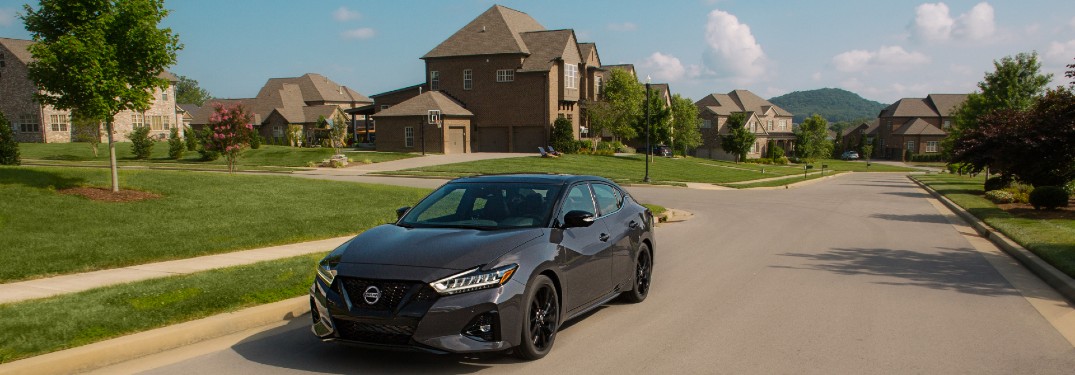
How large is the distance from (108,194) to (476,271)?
1292cm

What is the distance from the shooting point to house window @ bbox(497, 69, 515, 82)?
54.2 meters

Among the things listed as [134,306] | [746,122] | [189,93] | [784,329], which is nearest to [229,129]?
[134,306]

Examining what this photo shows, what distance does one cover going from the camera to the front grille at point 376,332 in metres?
5.30

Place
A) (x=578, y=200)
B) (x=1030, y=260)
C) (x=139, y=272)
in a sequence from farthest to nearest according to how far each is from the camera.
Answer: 1. (x=1030, y=260)
2. (x=139, y=272)
3. (x=578, y=200)

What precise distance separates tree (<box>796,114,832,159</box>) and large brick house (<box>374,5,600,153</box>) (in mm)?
39330

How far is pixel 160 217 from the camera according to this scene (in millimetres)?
13742

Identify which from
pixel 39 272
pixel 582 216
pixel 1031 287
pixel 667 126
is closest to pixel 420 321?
pixel 582 216

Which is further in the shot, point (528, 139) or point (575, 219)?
point (528, 139)

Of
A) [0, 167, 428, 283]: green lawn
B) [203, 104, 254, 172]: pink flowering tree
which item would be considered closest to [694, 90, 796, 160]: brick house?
[203, 104, 254, 172]: pink flowering tree

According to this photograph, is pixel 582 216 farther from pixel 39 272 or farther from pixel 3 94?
pixel 3 94

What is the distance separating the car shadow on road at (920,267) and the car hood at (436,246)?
20.2ft

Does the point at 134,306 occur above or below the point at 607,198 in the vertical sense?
below

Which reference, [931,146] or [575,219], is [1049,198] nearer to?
[575,219]

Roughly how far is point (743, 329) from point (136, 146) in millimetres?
44800
